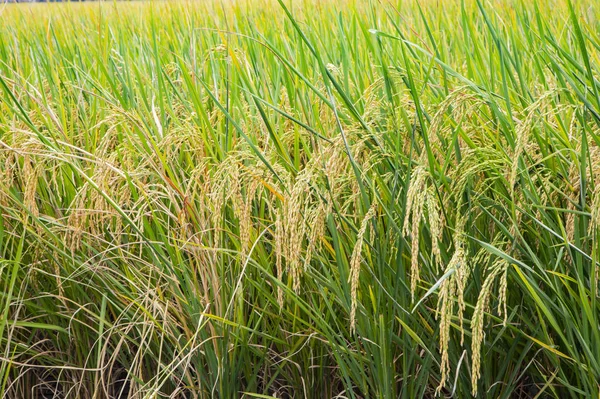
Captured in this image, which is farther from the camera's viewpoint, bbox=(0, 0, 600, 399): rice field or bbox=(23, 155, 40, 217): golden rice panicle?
bbox=(23, 155, 40, 217): golden rice panicle

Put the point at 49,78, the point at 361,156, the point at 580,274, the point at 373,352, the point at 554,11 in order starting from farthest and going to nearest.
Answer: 1. the point at 554,11
2. the point at 49,78
3. the point at 361,156
4. the point at 373,352
5. the point at 580,274

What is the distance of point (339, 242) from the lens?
1.42m

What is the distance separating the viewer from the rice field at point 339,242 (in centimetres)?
128

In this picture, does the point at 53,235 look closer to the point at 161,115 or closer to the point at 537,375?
the point at 161,115

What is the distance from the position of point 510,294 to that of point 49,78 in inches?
62.8

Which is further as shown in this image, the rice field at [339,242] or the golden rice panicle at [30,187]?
the golden rice panicle at [30,187]

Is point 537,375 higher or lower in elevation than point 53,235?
lower

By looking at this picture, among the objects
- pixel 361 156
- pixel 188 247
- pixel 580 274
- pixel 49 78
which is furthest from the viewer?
pixel 49 78

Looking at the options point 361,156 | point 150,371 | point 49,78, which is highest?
point 49,78

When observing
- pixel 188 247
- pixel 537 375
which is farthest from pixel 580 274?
pixel 188 247

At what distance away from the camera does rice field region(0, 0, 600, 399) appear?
4.19 ft

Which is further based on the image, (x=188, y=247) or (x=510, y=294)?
(x=188, y=247)

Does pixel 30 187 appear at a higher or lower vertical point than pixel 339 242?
higher

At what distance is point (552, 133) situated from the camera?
144 centimetres
